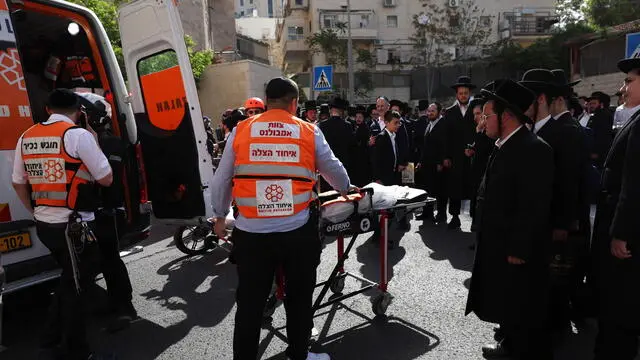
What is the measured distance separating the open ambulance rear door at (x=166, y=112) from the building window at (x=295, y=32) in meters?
40.4

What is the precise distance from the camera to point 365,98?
36875mm

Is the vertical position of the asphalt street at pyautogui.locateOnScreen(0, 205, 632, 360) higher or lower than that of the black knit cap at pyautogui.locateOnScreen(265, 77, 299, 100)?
lower

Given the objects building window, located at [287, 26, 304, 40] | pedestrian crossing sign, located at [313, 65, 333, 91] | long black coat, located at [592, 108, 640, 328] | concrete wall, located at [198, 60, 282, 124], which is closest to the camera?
long black coat, located at [592, 108, 640, 328]

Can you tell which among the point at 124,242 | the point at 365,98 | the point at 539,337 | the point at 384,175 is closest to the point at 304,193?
the point at 539,337

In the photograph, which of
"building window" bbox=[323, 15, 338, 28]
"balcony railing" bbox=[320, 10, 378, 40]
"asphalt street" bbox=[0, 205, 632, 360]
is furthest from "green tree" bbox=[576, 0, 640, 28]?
"asphalt street" bbox=[0, 205, 632, 360]

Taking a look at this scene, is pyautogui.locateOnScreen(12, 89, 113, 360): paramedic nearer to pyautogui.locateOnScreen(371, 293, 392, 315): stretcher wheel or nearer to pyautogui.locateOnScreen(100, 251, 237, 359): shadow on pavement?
pyautogui.locateOnScreen(100, 251, 237, 359): shadow on pavement

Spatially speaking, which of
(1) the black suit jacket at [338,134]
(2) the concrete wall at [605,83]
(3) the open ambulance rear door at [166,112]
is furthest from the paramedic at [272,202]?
(2) the concrete wall at [605,83]

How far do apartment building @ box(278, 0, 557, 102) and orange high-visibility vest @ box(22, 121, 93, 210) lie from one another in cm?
3451

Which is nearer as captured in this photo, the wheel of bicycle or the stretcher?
the stretcher

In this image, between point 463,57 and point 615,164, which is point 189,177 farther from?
point 463,57

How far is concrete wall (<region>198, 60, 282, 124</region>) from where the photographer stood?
70.5 ft

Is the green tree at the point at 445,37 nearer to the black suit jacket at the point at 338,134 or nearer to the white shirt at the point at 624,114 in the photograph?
the white shirt at the point at 624,114

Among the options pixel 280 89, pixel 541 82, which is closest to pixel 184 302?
pixel 280 89

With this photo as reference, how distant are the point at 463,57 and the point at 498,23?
27.3 ft
